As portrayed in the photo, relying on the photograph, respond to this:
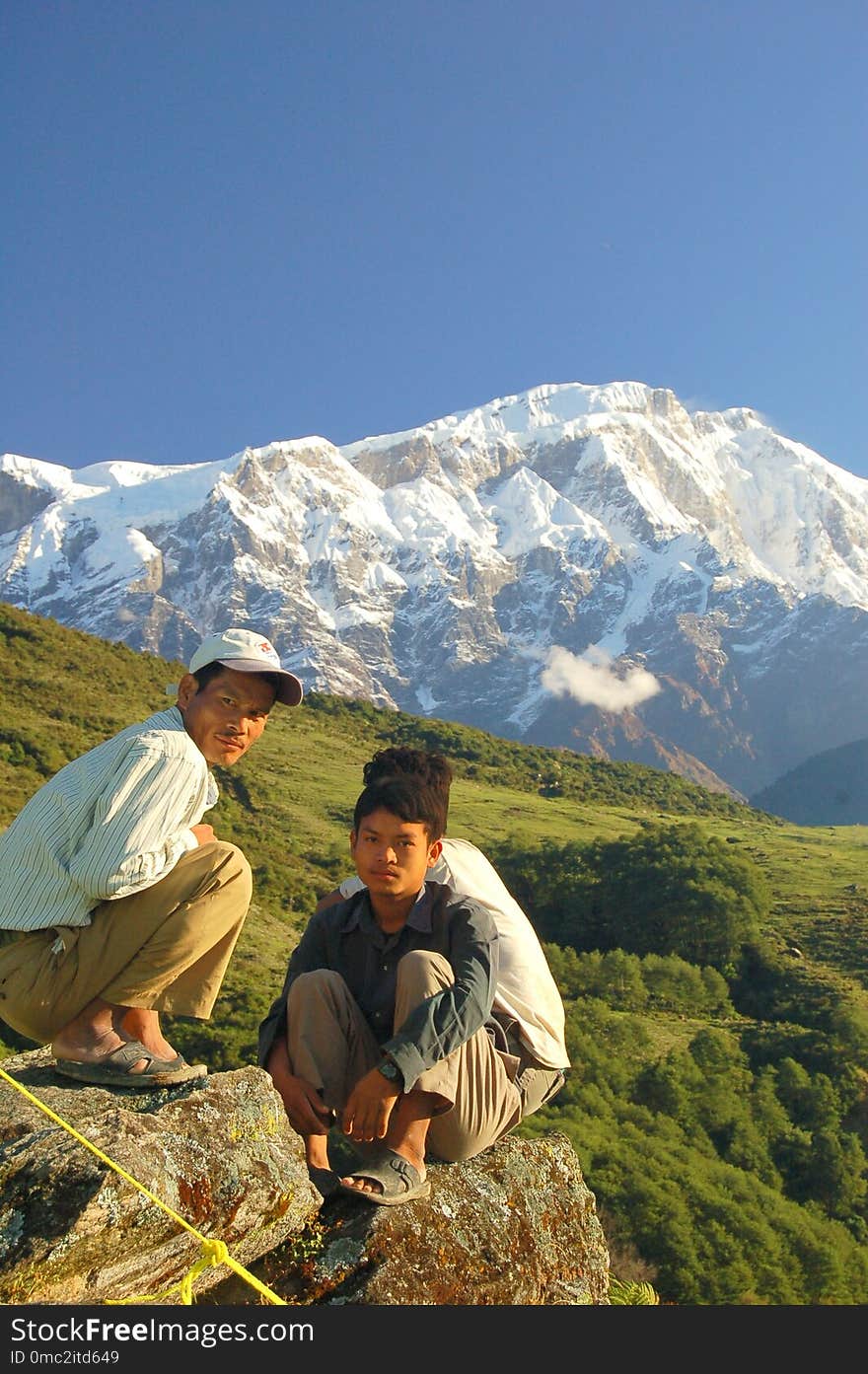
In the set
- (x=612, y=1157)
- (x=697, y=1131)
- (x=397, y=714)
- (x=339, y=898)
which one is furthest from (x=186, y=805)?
(x=397, y=714)

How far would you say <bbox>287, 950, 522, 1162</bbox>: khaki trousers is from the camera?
4953 millimetres

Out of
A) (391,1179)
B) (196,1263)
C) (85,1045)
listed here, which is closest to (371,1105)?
(391,1179)

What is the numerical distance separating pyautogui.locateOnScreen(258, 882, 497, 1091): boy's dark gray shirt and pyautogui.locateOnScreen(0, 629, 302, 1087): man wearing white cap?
442 mm

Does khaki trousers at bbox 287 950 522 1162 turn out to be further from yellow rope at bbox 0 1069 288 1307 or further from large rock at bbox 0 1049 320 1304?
yellow rope at bbox 0 1069 288 1307

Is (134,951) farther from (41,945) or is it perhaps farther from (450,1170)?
(450,1170)

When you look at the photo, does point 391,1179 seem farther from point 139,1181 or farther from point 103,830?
point 103,830

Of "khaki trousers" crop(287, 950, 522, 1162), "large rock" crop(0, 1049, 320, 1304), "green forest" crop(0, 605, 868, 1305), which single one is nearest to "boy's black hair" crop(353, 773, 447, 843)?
"khaki trousers" crop(287, 950, 522, 1162)

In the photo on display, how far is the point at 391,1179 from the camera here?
4559 millimetres

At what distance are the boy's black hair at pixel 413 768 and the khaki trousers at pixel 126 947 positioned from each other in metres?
0.74

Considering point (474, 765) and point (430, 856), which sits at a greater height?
point (474, 765)

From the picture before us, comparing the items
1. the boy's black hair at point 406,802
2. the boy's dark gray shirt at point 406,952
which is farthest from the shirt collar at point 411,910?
the boy's black hair at point 406,802

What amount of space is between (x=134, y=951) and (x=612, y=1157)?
3833 cm

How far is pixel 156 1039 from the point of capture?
5219 mm

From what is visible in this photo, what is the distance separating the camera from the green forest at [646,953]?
38.1m
